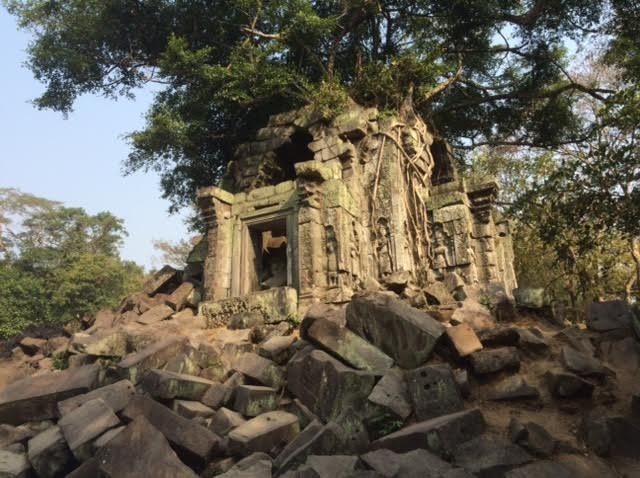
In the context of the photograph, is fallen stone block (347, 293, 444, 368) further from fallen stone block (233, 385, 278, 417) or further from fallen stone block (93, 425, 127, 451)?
fallen stone block (93, 425, 127, 451)

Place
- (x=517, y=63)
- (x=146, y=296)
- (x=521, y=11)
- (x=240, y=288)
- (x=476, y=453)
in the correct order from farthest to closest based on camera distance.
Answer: (x=517, y=63)
(x=521, y=11)
(x=146, y=296)
(x=240, y=288)
(x=476, y=453)

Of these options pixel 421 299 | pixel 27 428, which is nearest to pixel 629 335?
pixel 421 299

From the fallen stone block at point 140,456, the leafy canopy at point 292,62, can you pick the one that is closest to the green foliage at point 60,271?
the leafy canopy at point 292,62

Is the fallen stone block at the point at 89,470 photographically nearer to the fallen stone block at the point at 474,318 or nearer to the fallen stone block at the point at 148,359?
the fallen stone block at the point at 148,359

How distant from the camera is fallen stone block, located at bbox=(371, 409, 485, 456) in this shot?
3.34m

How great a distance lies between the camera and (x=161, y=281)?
10.4m

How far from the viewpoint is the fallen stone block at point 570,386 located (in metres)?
3.99

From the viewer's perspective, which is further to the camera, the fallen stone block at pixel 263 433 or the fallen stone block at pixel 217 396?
the fallen stone block at pixel 217 396

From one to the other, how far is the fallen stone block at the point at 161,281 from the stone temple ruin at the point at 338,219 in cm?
176

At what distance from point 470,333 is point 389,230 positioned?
4.73 meters

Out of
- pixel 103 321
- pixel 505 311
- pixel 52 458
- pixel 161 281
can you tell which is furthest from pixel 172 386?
pixel 161 281

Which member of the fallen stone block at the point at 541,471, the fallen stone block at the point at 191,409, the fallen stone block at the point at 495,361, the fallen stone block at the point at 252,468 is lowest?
the fallen stone block at the point at 541,471

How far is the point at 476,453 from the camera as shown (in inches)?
126

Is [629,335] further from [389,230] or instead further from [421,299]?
[389,230]
